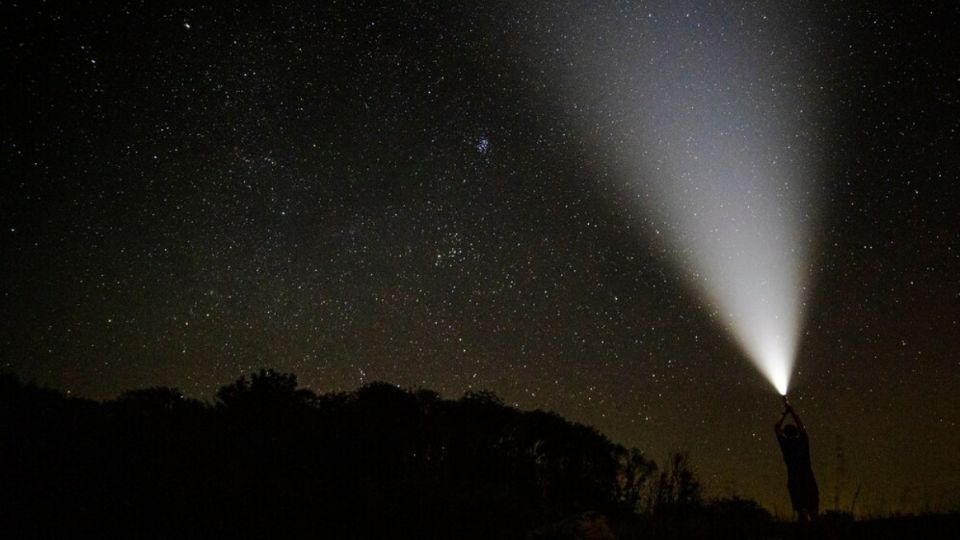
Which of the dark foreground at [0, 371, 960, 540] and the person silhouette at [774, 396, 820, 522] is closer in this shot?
the dark foreground at [0, 371, 960, 540]

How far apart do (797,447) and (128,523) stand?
8881 millimetres

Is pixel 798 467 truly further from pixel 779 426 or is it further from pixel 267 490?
pixel 267 490

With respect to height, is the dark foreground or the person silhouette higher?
the person silhouette

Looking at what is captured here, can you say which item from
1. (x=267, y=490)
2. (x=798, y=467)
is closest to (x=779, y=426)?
(x=798, y=467)

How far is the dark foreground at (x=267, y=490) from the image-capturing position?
8.22 meters

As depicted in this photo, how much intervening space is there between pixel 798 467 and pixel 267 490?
7.46 meters

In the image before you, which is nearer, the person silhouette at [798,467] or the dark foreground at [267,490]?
the dark foreground at [267,490]

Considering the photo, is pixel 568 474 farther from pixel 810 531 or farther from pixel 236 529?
pixel 236 529

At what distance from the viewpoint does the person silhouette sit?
9.41m

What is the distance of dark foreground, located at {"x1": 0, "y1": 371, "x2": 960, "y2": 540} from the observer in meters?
8.22

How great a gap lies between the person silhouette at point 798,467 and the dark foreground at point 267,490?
0.26m

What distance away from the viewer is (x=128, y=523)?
320 inches

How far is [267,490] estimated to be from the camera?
9547 millimetres

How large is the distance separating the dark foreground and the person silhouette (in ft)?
0.84
